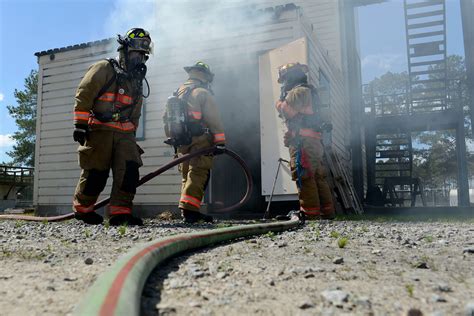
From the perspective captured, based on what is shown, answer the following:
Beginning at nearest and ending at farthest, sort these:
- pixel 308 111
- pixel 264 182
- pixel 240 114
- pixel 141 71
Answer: pixel 141 71 → pixel 308 111 → pixel 264 182 → pixel 240 114

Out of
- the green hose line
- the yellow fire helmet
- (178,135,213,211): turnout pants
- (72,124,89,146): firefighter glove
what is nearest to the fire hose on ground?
the green hose line

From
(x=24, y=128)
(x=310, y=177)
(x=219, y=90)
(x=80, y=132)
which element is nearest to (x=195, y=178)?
(x=80, y=132)

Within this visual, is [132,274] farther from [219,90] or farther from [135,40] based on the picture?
[219,90]

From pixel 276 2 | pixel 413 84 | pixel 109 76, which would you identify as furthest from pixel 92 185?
pixel 413 84

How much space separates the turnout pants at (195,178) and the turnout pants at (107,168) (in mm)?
615

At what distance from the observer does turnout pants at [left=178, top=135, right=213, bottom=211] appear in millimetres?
4848

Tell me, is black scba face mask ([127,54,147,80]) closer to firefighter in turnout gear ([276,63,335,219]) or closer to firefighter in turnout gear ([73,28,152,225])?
firefighter in turnout gear ([73,28,152,225])

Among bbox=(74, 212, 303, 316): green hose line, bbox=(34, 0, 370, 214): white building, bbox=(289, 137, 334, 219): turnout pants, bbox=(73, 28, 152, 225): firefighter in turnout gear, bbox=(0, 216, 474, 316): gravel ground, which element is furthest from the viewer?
bbox=(34, 0, 370, 214): white building

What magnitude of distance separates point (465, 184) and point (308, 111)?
20.3 feet

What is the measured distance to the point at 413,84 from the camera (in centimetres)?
1168

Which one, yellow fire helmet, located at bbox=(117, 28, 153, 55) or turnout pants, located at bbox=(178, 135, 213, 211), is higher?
yellow fire helmet, located at bbox=(117, 28, 153, 55)

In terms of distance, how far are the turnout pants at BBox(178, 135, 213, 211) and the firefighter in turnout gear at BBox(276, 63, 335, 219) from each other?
130cm

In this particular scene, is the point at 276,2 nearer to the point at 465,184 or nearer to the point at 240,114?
the point at 240,114

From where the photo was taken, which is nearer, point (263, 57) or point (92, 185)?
point (92, 185)
